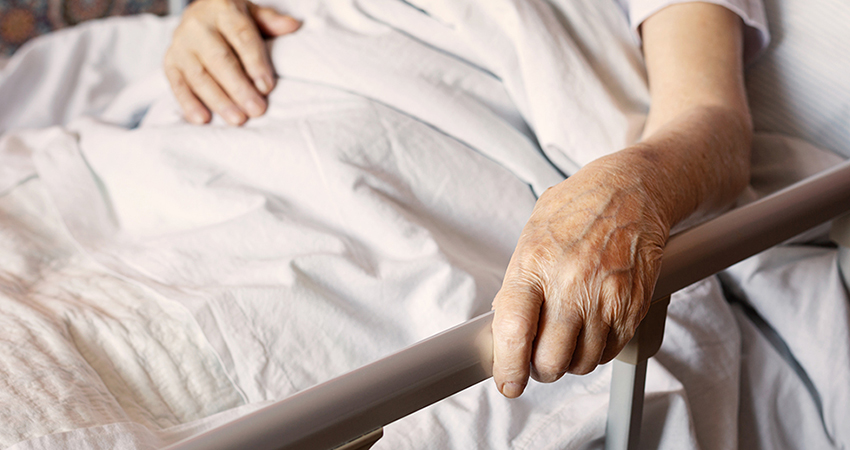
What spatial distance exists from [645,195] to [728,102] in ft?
0.86

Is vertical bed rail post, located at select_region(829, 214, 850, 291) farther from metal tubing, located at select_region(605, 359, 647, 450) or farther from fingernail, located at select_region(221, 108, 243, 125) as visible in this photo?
fingernail, located at select_region(221, 108, 243, 125)

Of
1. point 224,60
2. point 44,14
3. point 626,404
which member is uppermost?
point 224,60

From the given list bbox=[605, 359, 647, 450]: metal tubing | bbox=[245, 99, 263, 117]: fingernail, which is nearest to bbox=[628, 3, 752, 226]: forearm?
bbox=[605, 359, 647, 450]: metal tubing

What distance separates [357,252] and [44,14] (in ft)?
5.10

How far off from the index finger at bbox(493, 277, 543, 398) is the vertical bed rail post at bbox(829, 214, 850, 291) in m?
0.42

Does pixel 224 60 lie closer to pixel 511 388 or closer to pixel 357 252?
pixel 357 252

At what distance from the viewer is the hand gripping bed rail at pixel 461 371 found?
327 mm

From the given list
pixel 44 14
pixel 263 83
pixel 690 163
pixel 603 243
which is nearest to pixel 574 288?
pixel 603 243

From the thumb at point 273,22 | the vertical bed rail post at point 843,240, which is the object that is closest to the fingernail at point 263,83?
the thumb at point 273,22

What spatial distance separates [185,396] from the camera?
1.70ft

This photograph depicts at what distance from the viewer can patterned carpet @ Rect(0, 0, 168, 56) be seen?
63.5 inches

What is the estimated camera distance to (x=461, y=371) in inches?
15.0

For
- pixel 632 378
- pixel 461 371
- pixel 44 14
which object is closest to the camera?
pixel 461 371

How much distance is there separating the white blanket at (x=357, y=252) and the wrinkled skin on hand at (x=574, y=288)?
0.13 metres
